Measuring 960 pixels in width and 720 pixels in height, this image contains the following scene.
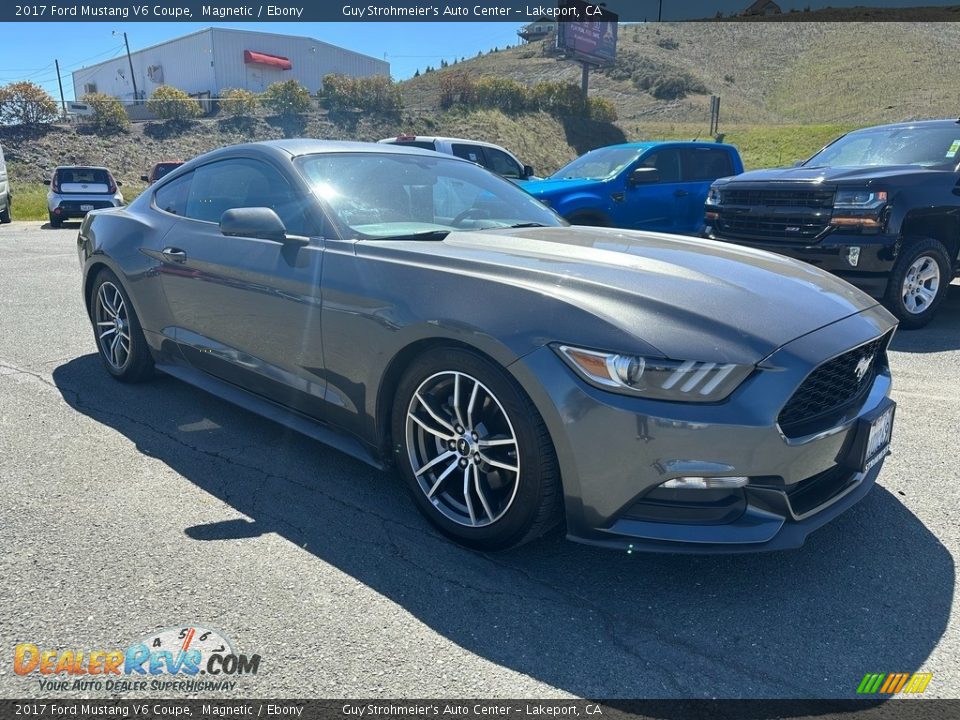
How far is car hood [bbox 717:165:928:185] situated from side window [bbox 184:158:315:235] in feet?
15.9

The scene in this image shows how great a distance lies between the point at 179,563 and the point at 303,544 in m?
0.44

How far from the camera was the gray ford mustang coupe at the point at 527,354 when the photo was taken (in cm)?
218

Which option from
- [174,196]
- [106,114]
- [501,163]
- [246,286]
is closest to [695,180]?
[501,163]

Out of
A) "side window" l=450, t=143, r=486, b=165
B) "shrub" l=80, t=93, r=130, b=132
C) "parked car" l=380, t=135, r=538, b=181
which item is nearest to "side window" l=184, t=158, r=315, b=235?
"parked car" l=380, t=135, r=538, b=181

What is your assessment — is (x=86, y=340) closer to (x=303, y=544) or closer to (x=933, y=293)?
(x=303, y=544)

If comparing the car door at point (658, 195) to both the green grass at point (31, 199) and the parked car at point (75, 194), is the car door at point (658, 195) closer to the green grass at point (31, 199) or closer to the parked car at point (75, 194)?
the parked car at point (75, 194)

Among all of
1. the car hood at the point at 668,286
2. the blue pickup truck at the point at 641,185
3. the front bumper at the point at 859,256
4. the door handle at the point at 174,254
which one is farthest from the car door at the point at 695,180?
the door handle at the point at 174,254

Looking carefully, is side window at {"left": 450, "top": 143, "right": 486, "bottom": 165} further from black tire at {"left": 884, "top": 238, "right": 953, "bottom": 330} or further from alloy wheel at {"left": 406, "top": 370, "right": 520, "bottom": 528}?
alloy wheel at {"left": 406, "top": 370, "right": 520, "bottom": 528}

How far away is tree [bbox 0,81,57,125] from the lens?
1166 inches

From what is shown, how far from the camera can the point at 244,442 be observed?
12.0 ft

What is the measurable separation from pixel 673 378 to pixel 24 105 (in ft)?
118

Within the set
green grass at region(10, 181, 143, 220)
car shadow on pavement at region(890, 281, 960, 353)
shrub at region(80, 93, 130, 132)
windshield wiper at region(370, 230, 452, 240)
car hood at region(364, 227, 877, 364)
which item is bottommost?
green grass at region(10, 181, 143, 220)

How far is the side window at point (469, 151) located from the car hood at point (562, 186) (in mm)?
2896

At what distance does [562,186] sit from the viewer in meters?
8.53
